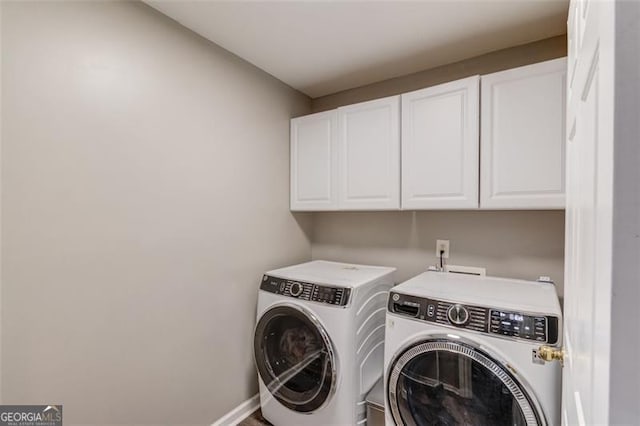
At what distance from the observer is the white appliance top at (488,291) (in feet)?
4.01

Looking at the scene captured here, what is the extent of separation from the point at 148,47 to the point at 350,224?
5.69 ft

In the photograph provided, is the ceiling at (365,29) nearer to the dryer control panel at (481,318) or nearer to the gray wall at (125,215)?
the gray wall at (125,215)

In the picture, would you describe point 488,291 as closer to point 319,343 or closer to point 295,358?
point 319,343

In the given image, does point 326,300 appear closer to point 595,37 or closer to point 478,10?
point 595,37

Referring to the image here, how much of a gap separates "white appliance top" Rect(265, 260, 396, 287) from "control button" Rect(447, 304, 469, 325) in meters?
0.50

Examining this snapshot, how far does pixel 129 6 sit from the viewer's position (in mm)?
1366

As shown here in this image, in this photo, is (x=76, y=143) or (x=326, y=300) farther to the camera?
(x=326, y=300)

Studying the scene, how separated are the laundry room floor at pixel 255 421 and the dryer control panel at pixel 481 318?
1.21 m

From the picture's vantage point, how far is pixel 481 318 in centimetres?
121

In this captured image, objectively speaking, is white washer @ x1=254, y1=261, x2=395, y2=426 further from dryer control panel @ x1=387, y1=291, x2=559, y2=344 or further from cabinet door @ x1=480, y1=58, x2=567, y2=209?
cabinet door @ x1=480, y1=58, x2=567, y2=209

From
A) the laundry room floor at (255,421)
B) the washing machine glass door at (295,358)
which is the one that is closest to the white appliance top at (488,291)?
the washing machine glass door at (295,358)

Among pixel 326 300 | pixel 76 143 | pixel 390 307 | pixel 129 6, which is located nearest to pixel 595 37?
pixel 390 307

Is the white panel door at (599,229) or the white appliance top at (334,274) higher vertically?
the white panel door at (599,229)

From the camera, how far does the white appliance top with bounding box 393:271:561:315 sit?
48.2 inches
